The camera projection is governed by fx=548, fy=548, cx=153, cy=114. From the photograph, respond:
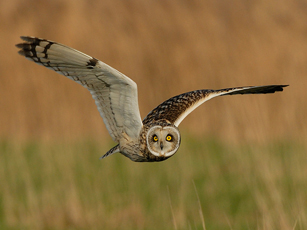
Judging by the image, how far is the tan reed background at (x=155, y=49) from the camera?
16.7 m

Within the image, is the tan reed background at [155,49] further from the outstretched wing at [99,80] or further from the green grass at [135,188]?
the outstretched wing at [99,80]

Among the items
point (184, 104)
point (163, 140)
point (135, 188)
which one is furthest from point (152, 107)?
point (163, 140)

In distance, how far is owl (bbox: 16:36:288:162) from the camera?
3.38 m

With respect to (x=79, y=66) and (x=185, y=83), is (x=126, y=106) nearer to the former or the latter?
(x=79, y=66)

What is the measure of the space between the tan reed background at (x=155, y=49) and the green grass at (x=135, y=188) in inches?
95.9

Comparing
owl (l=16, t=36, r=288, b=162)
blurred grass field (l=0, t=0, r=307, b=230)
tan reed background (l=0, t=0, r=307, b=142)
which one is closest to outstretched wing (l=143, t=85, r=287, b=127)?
owl (l=16, t=36, r=288, b=162)

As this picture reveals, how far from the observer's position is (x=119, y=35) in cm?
2041

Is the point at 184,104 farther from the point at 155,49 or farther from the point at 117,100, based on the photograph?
the point at 155,49

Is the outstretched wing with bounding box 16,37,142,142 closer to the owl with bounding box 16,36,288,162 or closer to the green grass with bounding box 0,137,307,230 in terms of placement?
the owl with bounding box 16,36,288,162

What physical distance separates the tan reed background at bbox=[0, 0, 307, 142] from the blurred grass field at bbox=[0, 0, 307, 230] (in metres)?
0.06

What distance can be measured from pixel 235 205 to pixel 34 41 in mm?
8339

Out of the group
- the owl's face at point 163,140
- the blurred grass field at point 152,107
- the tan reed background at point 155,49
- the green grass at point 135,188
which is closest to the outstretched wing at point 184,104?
the owl's face at point 163,140

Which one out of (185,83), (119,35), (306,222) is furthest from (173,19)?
(306,222)

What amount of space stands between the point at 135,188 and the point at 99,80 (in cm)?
787
